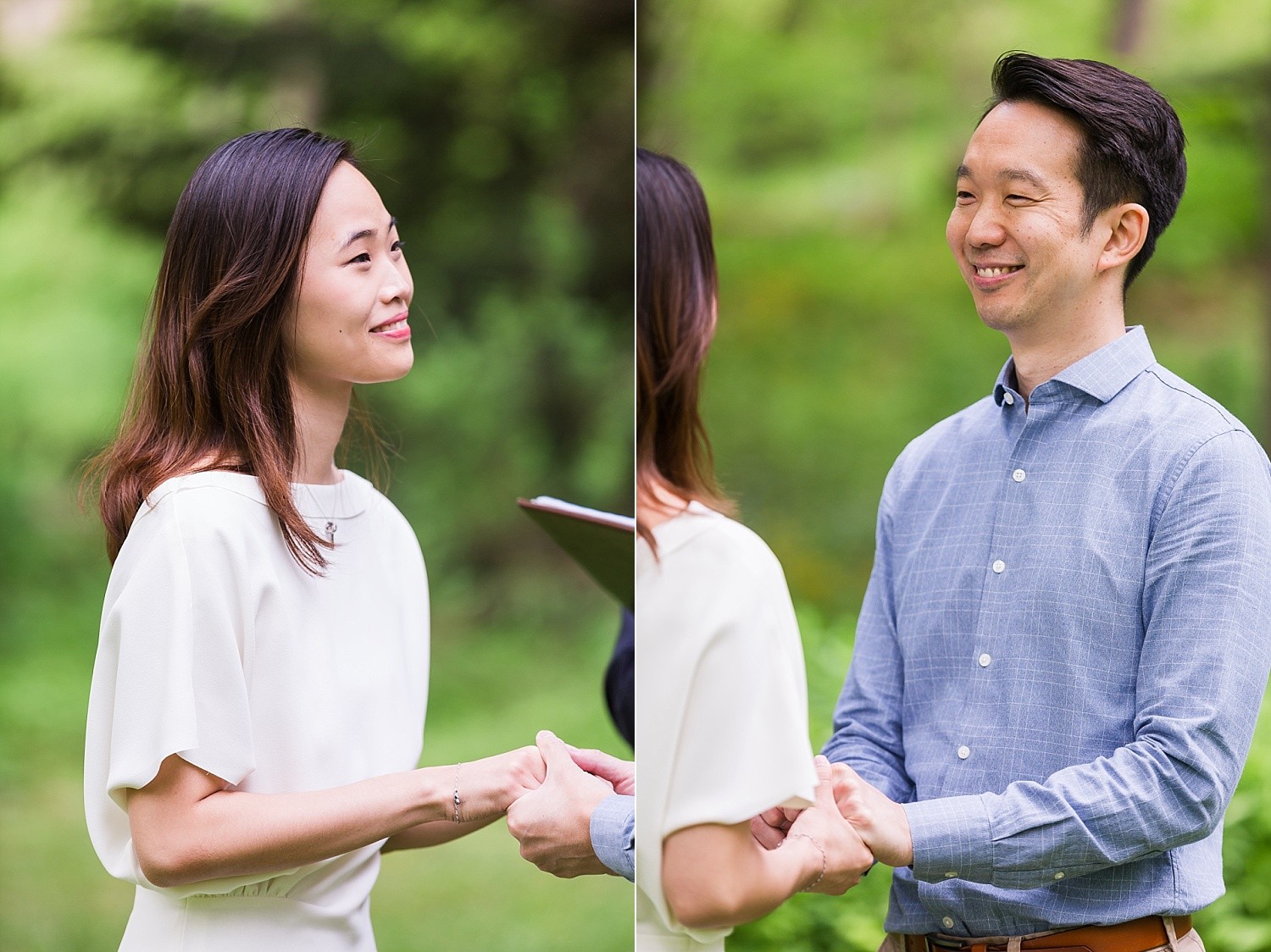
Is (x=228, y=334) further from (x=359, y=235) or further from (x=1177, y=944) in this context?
(x=1177, y=944)

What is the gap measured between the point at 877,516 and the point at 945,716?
10.1 inches

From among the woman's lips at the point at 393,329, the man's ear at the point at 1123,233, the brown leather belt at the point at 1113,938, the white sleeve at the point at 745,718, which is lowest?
the brown leather belt at the point at 1113,938

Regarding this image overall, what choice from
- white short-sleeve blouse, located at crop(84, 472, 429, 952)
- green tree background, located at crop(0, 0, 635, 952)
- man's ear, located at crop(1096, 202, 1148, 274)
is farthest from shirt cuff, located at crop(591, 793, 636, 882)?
green tree background, located at crop(0, 0, 635, 952)

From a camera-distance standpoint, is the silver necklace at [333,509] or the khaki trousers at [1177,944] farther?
the silver necklace at [333,509]

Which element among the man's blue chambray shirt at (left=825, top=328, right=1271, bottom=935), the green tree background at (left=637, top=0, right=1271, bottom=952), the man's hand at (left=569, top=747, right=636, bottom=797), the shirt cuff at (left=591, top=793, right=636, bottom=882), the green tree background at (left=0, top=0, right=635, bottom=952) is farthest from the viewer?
the green tree background at (left=0, top=0, right=635, bottom=952)

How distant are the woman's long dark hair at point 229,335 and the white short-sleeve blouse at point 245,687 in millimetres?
45

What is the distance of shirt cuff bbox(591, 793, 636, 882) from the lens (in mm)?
1561

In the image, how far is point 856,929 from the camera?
1864mm

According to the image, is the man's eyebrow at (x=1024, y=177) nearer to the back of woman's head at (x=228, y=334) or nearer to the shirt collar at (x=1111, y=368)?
the shirt collar at (x=1111, y=368)

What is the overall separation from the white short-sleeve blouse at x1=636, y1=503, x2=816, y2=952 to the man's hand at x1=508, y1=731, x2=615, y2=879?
0.47ft

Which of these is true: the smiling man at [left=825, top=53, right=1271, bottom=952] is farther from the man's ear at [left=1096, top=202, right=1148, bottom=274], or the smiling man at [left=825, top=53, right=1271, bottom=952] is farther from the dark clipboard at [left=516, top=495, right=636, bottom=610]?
the dark clipboard at [left=516, top=495, right=636, bottom=610]

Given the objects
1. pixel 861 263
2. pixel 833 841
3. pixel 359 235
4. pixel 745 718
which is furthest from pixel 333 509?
pixel 861 263

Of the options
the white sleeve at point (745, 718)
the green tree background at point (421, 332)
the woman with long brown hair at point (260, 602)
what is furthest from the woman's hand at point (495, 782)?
the green tree background at point (421, 332)

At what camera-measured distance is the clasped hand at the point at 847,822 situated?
1411 mm
